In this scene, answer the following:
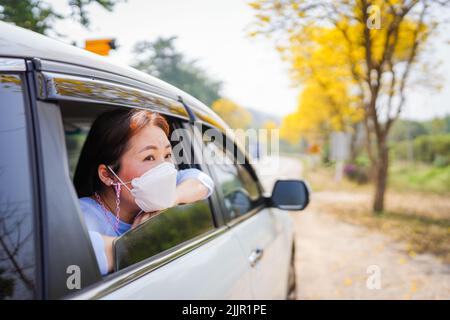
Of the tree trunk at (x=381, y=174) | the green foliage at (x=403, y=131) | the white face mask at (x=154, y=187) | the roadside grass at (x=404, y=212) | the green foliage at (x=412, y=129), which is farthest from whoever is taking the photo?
the green foliage at (x=403, y=131)

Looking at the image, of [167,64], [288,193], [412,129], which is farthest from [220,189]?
[412,129]

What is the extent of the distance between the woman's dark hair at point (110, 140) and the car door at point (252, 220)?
71cm

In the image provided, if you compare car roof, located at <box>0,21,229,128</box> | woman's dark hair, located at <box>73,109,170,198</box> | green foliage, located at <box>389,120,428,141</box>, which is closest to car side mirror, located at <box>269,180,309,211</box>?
woman's dark hair, located at <box>73,109,170,198</box>

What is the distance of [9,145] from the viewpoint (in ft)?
3.35

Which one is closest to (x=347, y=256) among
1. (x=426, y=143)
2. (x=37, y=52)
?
(x=37, y=52)

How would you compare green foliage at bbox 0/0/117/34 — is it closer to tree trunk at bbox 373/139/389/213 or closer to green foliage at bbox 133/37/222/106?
green foliage at bbox 133/37/222/106

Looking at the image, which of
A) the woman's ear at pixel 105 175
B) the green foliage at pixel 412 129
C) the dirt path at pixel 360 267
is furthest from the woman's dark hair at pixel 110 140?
the green foliage at pixel 412 129

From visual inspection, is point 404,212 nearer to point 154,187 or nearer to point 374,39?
point 374,39

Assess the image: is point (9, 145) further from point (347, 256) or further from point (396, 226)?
point (396, 226)

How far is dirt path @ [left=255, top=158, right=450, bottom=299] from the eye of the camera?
15.8 ft

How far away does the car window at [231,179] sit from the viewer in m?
2.23

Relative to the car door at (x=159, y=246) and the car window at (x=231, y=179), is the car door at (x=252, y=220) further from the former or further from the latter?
the car door at (x=159, y=246)

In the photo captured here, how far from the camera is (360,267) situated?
5.93m
